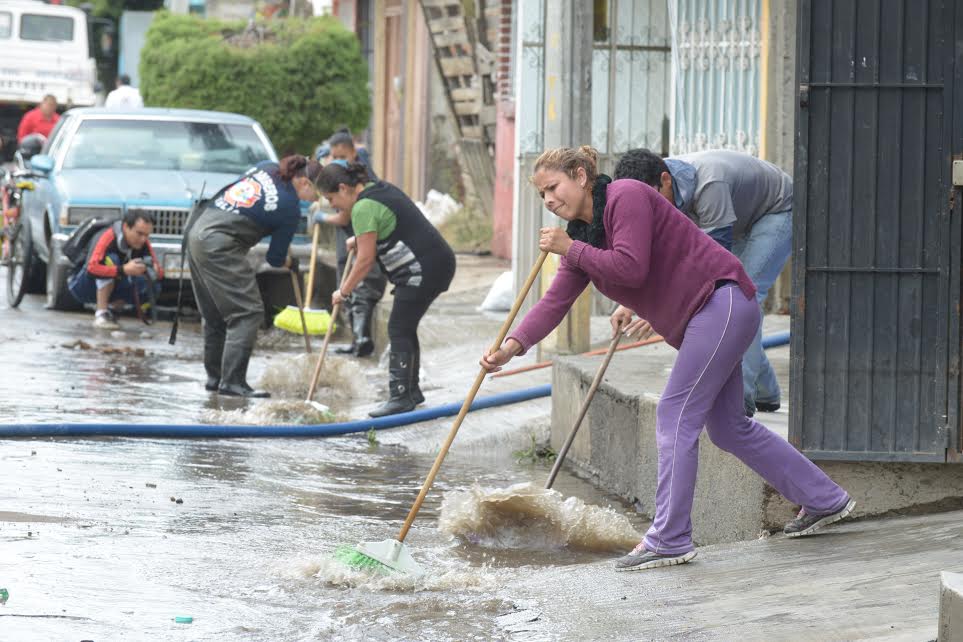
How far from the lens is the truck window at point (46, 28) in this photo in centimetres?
3166

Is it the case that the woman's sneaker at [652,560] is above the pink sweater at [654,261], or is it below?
below

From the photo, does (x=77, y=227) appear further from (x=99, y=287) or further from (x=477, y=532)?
(x=477, y=532)

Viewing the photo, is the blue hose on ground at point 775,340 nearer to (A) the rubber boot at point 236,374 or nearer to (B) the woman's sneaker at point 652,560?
(A) the rubber boot at point 236,374

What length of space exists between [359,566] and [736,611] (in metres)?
1.34

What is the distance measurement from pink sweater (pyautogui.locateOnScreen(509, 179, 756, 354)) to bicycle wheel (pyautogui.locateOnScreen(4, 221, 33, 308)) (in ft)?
31.4

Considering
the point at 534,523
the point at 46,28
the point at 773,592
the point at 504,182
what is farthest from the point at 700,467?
the point at 46,28

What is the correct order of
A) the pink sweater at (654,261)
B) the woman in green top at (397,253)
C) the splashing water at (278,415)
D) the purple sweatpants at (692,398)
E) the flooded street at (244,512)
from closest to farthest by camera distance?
1. the flooded street at (244,512)
2. the pink sweater at (654,261)
3. the purple sweatpants at (692,398)
4. the woman in green top at (397,253)
5. the splashing water at (278,415)

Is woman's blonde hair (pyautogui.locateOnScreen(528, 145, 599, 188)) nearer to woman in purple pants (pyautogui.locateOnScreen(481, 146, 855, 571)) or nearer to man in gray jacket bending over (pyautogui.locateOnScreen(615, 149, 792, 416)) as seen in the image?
woman in purple pants (pyautogui.locateOnScreen(481, 146, 855, 571))

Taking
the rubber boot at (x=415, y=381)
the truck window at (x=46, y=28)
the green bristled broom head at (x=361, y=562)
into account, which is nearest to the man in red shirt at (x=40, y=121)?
the truck window at (x=46, y=28)

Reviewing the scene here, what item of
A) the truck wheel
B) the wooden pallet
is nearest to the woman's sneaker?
the truck wheel

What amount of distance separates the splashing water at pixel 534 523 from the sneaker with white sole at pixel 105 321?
7.22 metres

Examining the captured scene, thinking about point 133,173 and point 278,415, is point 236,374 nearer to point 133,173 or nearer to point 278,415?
point 278,415

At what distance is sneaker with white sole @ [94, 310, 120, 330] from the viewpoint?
42.2ft

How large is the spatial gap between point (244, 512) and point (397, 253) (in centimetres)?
265
